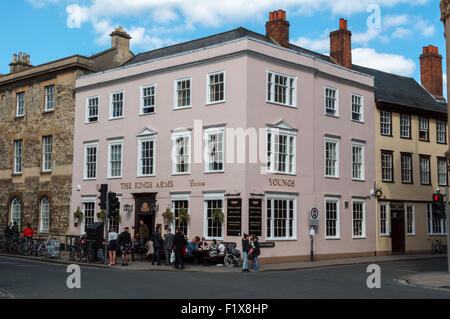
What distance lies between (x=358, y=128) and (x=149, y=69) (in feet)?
40.6

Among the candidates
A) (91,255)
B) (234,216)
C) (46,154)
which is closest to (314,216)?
(234,216)

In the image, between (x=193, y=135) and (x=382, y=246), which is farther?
(x=382, y=246)

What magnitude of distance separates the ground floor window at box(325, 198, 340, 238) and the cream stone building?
402cm

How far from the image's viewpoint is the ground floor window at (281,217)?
2586cm

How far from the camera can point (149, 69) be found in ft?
96.7

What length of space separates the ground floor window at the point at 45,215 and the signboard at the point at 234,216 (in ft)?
47.7

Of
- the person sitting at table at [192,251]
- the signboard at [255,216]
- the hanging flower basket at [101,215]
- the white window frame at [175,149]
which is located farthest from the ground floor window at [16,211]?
the signboard at [255,216]

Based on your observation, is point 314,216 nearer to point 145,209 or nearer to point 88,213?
point 145,209

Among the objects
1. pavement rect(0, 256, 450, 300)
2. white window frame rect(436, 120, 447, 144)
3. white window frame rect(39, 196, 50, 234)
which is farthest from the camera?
white window frame rect(436, 120, 447, 144)

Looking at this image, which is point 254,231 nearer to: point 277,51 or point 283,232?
point 283,232

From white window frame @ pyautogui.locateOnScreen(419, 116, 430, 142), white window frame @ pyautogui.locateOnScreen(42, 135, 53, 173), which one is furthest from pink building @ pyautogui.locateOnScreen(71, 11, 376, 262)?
white window frame @ pyautogui.locateOnScreen(419, 116, 430, 142)

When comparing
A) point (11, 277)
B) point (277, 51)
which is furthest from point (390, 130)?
point (11, 277)

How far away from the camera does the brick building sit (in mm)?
33531

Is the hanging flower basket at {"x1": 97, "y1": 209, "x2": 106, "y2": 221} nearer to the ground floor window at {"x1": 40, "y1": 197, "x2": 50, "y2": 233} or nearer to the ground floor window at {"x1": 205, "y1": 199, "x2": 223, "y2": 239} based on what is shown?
the ground floor window at {"x1": 40, "y1": 197, "x2": 50, "y2": 233}
